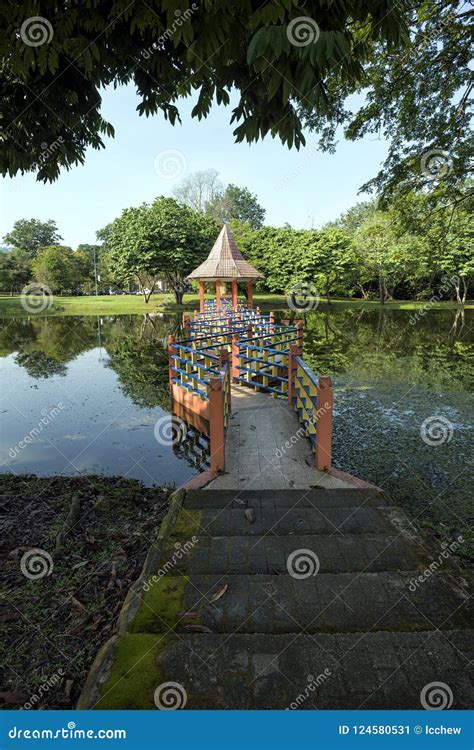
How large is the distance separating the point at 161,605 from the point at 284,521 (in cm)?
196

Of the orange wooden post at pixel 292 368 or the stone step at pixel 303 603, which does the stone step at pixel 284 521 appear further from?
the orange wooden post at pixel 292 368

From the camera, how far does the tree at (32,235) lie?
8081 cm

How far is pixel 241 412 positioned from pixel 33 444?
16.1 ft

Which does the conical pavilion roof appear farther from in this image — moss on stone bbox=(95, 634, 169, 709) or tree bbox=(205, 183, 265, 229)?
tree bbox=(205, 183, 265, 229)

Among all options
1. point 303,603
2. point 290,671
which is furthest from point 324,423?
point 290,671

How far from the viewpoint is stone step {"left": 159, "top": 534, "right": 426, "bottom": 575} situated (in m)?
3.96

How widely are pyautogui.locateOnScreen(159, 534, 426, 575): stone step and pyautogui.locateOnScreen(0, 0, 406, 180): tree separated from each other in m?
3.89

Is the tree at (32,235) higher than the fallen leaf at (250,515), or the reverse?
the tree at (32,235)

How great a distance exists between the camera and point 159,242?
3859cm

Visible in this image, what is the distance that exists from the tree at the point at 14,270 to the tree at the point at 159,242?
20881 mm

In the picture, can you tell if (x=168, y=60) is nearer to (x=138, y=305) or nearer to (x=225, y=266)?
(x=225, y=266)

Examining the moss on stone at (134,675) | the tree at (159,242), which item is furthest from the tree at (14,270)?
the moss on stone at (134,675)

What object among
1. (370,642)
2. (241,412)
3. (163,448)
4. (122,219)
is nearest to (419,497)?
(241,412)

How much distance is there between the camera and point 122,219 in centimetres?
4184
